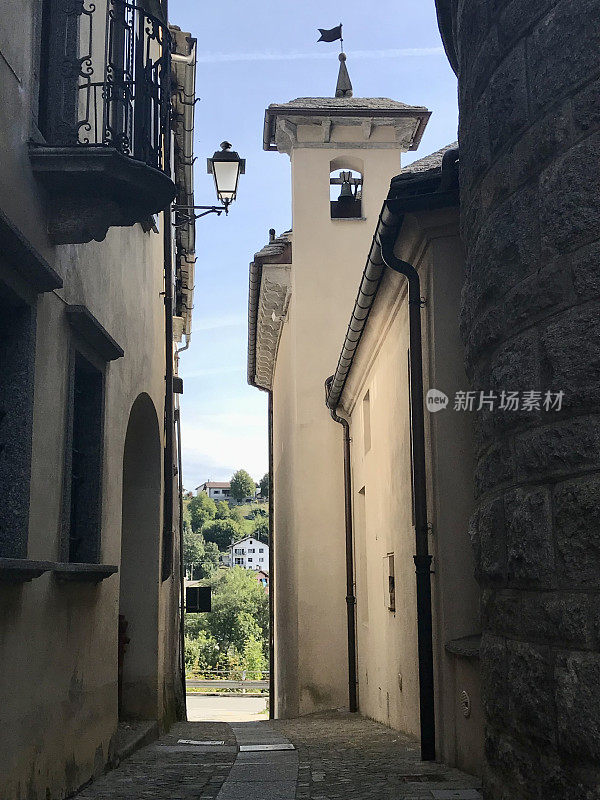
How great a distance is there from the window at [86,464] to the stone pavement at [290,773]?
164cm

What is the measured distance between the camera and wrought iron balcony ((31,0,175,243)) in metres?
5.54

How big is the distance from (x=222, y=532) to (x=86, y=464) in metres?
148

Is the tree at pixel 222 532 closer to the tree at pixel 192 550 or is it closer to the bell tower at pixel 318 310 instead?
the tree at pixel 192 550

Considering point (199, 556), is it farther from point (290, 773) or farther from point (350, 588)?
point (290, 773)

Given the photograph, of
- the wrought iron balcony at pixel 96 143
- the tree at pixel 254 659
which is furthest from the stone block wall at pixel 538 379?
the tree at pixel 254 659

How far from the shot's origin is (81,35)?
6.95 m

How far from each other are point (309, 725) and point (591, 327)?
959cm

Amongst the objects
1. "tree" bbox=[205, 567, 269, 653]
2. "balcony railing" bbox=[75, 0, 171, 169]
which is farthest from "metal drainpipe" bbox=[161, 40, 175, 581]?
"tree" bbox=[205, 567, 269, 653]


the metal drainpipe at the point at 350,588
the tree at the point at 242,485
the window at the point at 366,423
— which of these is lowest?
the metal drainpipe at the point at 350,588

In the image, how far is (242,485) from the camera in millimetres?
175125

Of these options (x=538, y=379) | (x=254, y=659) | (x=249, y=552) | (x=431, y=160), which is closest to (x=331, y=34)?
(x=431, y=160)

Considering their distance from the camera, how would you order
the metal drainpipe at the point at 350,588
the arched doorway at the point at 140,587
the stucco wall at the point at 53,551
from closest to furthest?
1. the stucco wall at the point at 53,551
2. the arched doorway at the point at 140,587
3. the metal drainpipe at the point at 350,588

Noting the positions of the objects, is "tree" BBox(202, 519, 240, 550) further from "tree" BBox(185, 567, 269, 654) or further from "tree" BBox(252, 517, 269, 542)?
"tree" BBox(185, 567, 269, 654)

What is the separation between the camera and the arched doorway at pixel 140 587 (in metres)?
10.5
